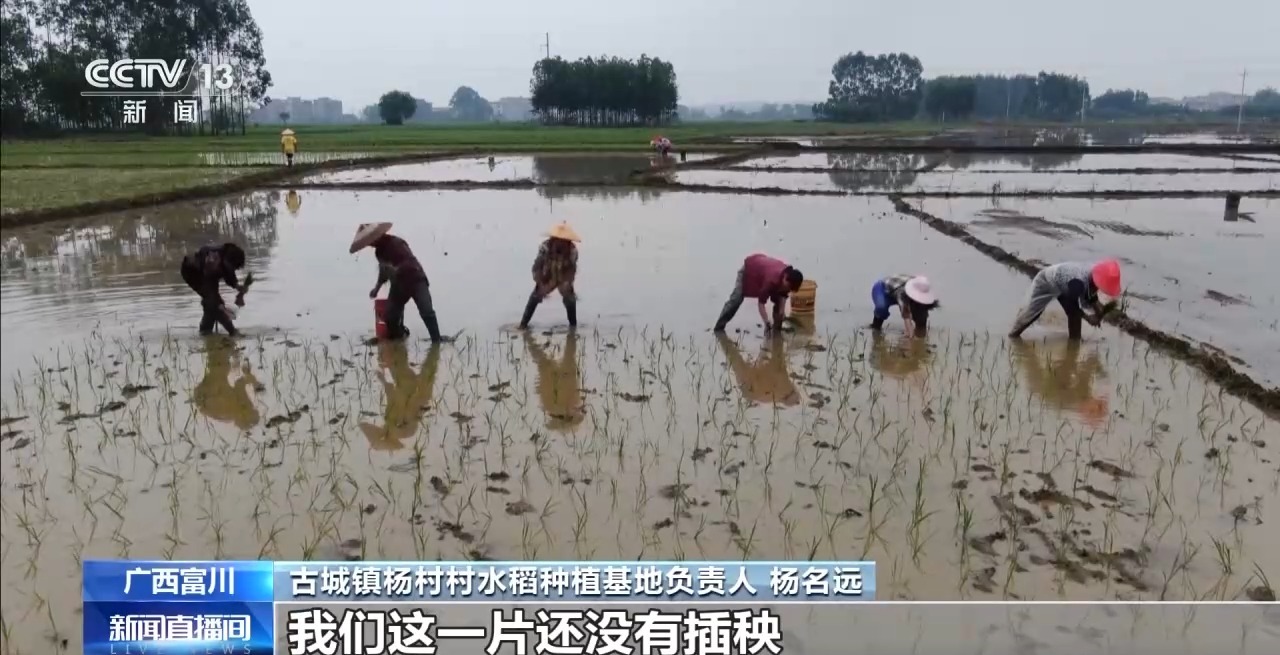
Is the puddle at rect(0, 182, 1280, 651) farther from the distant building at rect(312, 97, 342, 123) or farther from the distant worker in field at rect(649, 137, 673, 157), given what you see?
the distant worker in field at rect(649, 137, 673, 157)

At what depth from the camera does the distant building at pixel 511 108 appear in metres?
3.70

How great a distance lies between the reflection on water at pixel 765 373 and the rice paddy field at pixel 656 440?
0.03m

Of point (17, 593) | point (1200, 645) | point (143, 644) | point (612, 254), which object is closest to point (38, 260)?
point (17, 593)

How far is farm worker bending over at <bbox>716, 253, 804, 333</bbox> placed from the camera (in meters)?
5.79

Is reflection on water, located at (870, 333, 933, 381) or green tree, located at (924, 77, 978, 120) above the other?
green tree, located at (924, 77, 978, 120)

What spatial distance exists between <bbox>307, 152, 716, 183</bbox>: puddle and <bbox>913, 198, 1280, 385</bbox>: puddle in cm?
748

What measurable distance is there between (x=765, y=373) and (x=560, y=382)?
1286 millimetres

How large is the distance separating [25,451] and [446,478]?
5.25 feet

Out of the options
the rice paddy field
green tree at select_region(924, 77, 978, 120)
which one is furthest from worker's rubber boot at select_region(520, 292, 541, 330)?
green tree at select_region(924, 77, 978, 120)

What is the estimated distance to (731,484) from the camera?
11.7ft

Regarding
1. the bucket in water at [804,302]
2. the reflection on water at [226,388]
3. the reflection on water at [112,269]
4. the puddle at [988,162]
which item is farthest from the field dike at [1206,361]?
the puddle at [988,162]

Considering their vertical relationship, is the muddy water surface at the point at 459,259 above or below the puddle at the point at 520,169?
below

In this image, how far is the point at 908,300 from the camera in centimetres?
606

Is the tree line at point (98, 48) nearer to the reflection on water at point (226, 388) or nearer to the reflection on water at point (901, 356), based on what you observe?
the reflection on water at point (226, 388)
